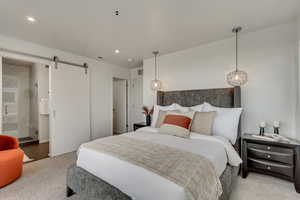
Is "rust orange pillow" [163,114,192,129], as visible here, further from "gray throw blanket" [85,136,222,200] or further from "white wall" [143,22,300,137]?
"white wall" [143,22,300,137]

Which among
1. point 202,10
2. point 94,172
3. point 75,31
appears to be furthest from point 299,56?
point 75,31

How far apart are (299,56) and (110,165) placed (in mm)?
3014

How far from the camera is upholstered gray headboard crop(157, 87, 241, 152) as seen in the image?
2.67 metres

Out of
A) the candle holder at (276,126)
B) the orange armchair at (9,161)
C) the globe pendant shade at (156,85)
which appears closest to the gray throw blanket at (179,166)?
the orange armchair at (9,161)

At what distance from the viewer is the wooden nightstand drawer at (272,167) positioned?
81.1 inches

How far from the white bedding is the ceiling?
190 cm

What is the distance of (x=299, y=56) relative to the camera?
6.78 feet

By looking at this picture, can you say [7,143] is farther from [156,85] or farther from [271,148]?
[271,148]

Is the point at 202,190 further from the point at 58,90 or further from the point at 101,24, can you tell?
the point at 58,90

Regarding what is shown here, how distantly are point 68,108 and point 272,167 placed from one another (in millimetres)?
4353

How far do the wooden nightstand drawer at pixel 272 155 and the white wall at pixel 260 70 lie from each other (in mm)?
495

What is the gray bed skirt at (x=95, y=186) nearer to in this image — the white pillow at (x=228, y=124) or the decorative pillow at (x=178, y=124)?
the white pillow at (x=228, y=124)

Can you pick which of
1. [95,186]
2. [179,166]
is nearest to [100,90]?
[95,186]

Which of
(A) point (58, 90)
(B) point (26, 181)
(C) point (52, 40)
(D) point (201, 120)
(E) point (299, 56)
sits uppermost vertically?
(C) point (52, 40)
